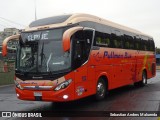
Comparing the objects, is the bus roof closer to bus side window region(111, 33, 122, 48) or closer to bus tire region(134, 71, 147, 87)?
bus side window region(111, 33, 122, 48)

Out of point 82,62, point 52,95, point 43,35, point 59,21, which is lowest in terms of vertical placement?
point 52,95

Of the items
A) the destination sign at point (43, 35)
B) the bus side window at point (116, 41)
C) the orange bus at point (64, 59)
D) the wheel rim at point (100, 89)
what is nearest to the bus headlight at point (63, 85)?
the orange bus at point (64, 59)

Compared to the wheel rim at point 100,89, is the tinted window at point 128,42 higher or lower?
higher

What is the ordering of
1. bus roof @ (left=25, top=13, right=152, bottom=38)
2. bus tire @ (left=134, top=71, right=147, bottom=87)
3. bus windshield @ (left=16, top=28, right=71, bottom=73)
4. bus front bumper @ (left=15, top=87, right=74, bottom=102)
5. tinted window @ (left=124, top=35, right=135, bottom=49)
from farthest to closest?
1. bus tire @ (left=134, top=71, right=147, bottom=87)
2. tinted window @ (left=124, top=35, right=135, bottom=49)
3. bus roof @ (left=25, top=13, right=152, bottom=38)
4. bus windshield @ (left=16, top=28, right=71, bottom=73)
5. bus front bumper @ (left=15, top=87, right=74, bottom=102)

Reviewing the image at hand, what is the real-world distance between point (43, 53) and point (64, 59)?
2.58 ft

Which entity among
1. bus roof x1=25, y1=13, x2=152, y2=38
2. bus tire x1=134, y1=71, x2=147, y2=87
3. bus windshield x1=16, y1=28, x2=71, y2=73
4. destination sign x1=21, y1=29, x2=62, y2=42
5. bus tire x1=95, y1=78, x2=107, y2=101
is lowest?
bus tire x1=134, y1=71, x2=147, y2=87

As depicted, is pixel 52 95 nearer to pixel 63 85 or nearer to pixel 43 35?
pixel 63 85

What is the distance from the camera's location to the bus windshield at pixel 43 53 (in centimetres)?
1066

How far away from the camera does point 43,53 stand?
10.9m

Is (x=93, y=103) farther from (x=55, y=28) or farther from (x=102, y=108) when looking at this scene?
(x=55, y=28)

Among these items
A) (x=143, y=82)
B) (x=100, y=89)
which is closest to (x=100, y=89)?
(x=100, y=89)

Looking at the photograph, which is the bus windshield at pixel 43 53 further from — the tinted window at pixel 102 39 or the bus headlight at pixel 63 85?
the tinted window at pixel 102 39

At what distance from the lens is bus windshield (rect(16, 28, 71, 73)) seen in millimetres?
10656

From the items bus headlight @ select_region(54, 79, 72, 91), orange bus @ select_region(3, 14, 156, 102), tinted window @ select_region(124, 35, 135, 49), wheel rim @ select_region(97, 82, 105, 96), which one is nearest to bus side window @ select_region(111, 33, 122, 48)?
orange bus @ select_region(3, 14, 156, 102)
